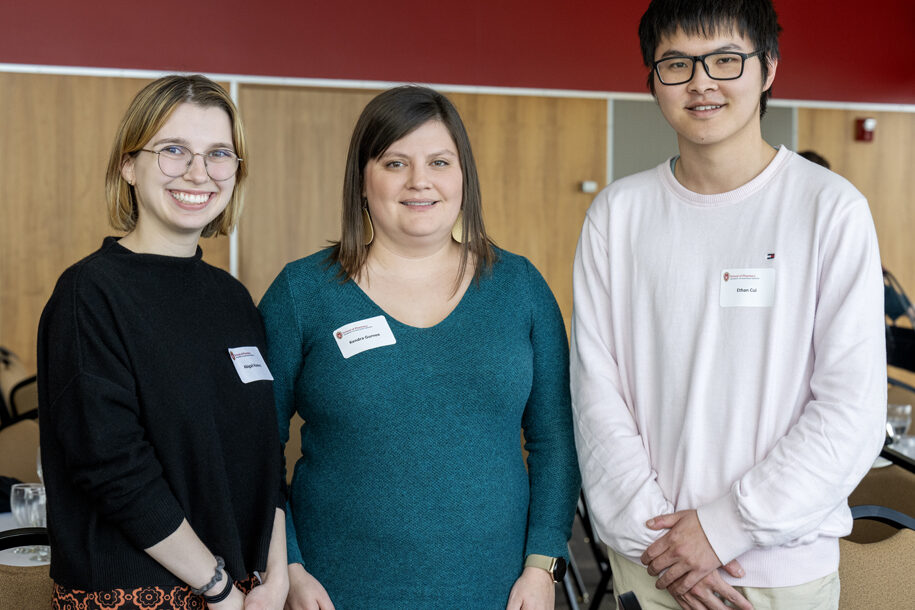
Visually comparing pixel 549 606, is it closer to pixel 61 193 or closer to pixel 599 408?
pixel 599 408

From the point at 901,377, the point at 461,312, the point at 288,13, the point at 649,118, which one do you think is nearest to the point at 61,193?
the point at 288,13

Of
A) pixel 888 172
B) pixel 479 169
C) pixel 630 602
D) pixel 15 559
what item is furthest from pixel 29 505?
pixel 888 172

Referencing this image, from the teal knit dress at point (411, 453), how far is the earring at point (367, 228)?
0.11 m

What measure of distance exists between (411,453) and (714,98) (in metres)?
0.89

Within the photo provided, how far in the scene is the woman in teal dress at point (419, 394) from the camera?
164 cm

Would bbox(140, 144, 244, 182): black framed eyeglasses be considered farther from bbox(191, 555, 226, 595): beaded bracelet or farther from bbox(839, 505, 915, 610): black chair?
bbox(839, 505, 915, 610): black chair

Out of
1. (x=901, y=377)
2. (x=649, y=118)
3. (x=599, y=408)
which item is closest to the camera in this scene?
(x=599, y=408)

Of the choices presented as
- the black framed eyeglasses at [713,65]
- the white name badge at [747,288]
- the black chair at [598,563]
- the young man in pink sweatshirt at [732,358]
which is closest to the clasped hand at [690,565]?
the young man in pink sweatshirt at [732,358]

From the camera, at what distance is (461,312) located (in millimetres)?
1750

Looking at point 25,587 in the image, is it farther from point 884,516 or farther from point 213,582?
point 884,516

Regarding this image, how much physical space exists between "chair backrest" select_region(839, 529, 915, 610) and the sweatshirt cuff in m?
0.49

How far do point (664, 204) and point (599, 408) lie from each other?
435 mm

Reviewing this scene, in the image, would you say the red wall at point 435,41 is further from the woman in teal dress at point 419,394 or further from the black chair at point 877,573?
the black chair at point 877,573

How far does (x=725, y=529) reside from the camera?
150cm
